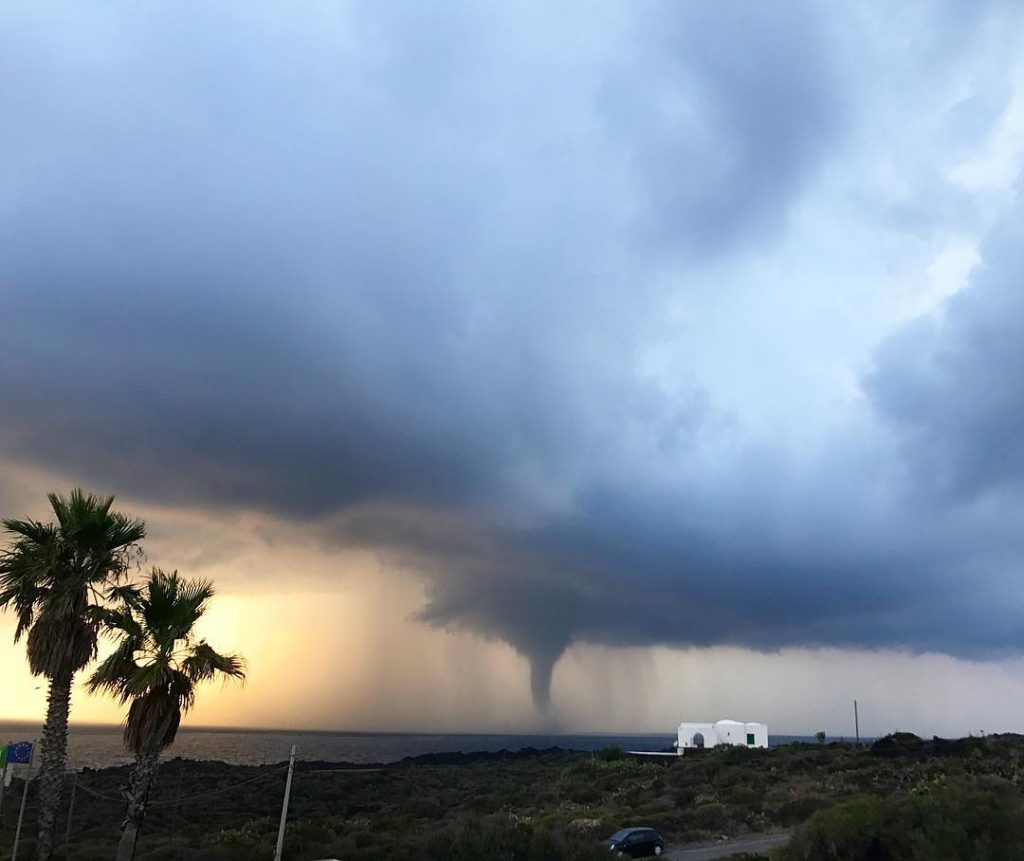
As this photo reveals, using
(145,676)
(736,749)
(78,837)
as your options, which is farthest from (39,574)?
(736,749)

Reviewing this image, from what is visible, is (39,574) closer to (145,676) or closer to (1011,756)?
(145,676)

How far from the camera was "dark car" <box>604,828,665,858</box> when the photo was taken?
30.5 meters

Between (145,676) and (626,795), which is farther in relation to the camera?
(626,795)

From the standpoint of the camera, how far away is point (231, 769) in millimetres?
73188

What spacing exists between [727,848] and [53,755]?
27082mm

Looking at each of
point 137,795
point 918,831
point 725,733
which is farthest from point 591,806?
point 725,733

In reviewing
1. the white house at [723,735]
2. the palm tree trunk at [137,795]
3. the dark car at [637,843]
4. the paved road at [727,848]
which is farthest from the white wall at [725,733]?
the palm tree trunk at [137,795]

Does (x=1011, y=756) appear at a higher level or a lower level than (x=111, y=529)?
lower

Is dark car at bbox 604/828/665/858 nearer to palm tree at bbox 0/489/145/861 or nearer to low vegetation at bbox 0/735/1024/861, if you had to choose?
low vegetation at bbox 0/735/1024/861

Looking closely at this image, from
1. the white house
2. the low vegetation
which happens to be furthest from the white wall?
the low vegetation

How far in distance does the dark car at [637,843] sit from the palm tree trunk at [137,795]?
62.1ft

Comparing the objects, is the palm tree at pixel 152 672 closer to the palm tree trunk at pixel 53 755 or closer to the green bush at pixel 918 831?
the palm tree trunk at pixel 53 755

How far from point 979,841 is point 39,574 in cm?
2199

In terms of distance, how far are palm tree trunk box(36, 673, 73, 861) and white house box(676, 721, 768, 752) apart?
83.1 m
